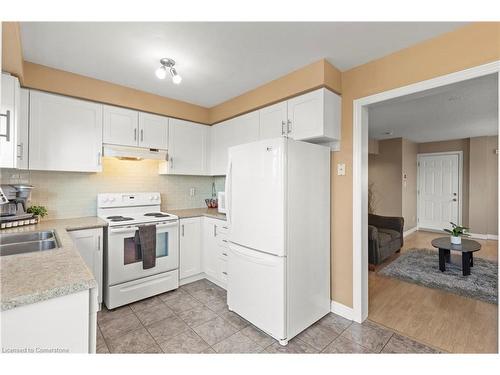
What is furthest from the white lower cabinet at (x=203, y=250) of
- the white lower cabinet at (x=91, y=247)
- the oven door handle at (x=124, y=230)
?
the white lower cabinet at (x=91, y=247)

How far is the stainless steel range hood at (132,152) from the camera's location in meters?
2.69

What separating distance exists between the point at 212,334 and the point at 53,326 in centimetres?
141

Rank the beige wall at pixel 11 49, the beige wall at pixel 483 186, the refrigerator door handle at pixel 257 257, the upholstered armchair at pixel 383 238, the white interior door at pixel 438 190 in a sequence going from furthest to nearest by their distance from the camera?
the white interior door at pixel 438 190, the beige wall at pixel 483 186, the upholstered armchair at pixel 383 238, the refrigerator door handle at pixel 257 257, the beige wall at pixel 11 49

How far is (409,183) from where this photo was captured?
6480mm

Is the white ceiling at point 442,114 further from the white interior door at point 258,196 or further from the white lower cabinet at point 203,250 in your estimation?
the white lower cabinet at point 203,250

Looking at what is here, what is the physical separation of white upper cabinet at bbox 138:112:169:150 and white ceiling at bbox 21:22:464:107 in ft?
1.67

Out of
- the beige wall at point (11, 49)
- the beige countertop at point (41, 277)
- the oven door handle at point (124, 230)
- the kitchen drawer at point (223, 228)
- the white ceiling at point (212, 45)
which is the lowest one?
the kitchen drawer at point (223, 228)

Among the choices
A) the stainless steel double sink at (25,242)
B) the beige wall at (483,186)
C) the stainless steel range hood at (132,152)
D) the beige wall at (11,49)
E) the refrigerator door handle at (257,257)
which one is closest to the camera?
the beige wall at (11,49)

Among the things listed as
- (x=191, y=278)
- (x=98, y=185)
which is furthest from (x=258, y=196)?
(x=98, y=185)

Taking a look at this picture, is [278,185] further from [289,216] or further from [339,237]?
[339,237]

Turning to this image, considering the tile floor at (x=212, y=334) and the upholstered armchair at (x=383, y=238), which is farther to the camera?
the upholstered armchair at (x=383, y=238)

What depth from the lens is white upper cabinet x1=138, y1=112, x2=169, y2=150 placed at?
9.71ft

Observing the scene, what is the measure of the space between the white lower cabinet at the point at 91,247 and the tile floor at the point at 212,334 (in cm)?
42

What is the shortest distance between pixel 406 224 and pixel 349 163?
503 cm
